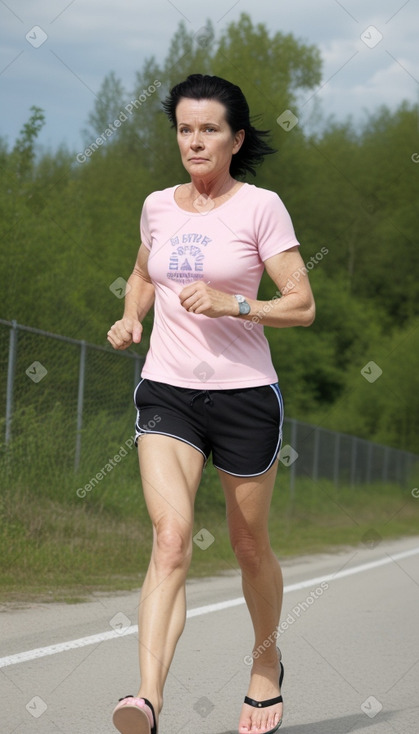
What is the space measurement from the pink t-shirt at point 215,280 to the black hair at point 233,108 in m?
0.33

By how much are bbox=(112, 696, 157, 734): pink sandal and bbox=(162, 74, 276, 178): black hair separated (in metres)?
2.19

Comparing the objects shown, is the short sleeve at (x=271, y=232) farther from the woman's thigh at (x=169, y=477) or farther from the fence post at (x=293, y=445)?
the fence post at (x=293, y=445)

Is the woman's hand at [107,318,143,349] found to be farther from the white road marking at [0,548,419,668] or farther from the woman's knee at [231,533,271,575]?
the white road marking at [0,548,419,668]

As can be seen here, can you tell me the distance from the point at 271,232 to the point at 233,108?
1.74ft

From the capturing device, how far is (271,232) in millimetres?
4469

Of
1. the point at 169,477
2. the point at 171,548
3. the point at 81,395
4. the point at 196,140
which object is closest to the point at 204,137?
the point at 196,140

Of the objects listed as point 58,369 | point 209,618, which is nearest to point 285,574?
point 58,369

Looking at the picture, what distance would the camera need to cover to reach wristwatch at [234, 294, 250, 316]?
4.23 metres

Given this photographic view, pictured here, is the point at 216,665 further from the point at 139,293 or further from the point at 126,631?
the point at 139,293

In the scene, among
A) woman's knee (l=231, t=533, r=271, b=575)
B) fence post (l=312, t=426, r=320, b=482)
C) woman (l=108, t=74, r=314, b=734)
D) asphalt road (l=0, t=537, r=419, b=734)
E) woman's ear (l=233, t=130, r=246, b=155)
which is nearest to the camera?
woman (l=108, t=74, r=314, b=734)

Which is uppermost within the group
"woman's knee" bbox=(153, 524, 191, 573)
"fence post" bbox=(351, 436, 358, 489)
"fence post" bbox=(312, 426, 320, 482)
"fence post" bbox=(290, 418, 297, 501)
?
"woman's knee" bbox=(153, 524, 191, 573)

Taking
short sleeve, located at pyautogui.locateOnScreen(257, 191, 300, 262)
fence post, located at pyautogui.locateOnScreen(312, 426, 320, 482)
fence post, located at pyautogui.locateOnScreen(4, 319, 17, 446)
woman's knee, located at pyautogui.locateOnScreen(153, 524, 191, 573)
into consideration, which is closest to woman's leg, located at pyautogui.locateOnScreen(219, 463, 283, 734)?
woman's knee, located at pyautogui.locateOnScreen(153, 524, 191, 573)

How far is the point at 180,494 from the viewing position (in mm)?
4152

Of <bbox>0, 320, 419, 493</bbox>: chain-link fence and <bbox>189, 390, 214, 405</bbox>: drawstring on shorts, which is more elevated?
<bbox>189, 390, 214, 405</bbox>: drawstring on shorts
